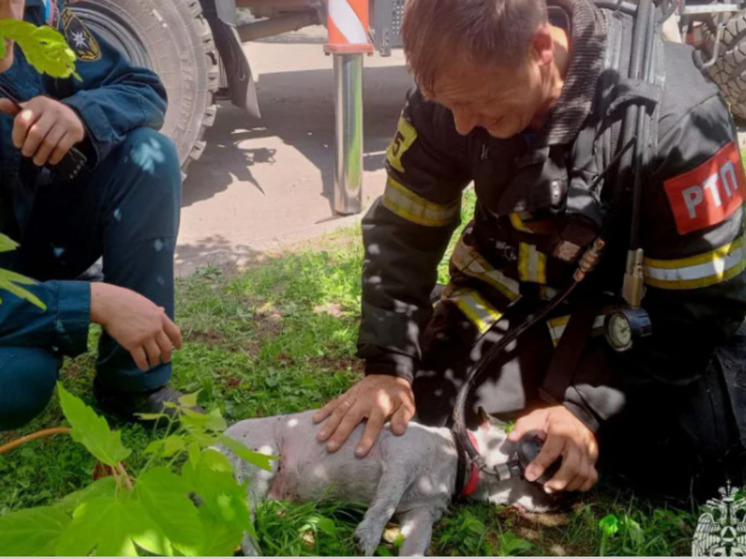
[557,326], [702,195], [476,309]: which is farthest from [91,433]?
[476,309]

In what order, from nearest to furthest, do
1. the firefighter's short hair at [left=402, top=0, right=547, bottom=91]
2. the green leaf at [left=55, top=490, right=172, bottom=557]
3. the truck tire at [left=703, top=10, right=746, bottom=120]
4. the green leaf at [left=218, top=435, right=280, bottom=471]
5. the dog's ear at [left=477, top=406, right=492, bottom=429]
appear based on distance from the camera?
the green leaf at [left=55, top=490, right=172, bottom=557], the green leaf at [left=218, top=435, right=280, bottom=471], the firefighter's short hair at [left=402, top=0, right=547, bottom=91], the dog's ear at [left=477, top=406, right=492, bottom=429], the truck tire at [left=703, top=10, right=746, bottom=120]

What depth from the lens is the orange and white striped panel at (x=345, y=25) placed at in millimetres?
4484

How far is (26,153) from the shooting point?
7.12 feet

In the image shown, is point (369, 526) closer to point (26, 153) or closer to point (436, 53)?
point (436, 53)

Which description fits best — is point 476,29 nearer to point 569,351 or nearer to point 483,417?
point 569,351

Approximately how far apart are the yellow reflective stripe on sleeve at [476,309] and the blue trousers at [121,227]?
3.06 ft

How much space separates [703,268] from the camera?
2.04m

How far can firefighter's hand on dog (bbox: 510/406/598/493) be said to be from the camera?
2.14 m

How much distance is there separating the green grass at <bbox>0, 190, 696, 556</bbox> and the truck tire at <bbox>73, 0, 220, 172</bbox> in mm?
1192

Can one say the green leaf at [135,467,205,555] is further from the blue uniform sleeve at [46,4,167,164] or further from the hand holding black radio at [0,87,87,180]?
the blue uniform sleeve at [46,4,167,164]

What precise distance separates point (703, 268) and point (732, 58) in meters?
5.07

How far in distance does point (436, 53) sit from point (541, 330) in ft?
3.37

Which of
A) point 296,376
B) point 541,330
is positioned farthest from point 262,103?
point 541,330

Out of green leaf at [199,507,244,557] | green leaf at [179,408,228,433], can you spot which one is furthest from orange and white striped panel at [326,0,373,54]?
green leaf at [199,507,244,557]
